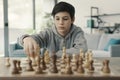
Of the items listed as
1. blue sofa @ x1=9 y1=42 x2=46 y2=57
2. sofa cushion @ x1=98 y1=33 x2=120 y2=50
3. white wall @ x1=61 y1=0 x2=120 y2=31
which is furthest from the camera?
white wall @ x1=61 y1=0 x2=120 y2=31

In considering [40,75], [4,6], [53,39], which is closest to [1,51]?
[4,6]

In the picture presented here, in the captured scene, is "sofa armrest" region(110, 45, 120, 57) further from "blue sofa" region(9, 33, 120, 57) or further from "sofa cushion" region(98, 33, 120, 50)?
"sofa cushion" region(98, 33, 120, 50)

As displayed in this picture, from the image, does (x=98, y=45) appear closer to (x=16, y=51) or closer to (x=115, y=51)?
(x=115, y=51)

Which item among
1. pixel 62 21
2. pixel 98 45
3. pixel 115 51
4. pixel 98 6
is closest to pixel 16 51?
pixel 98 45

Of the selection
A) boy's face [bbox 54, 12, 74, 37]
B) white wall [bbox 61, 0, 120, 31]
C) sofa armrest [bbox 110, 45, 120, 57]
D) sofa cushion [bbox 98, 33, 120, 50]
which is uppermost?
white wall [bbox 61, 0, 120, 31]

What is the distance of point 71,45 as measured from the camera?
1992mm

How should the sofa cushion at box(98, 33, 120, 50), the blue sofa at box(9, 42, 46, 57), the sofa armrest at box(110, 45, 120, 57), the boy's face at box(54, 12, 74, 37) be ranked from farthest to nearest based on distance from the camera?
the sofa cushion at box(98, 33, 120, 50) → the blue sofa at box(9, 42, 46, 57) → the sofa armrest at box(110, 45, 120, 57) → the boy's face at box(54, 12, 74, 37)

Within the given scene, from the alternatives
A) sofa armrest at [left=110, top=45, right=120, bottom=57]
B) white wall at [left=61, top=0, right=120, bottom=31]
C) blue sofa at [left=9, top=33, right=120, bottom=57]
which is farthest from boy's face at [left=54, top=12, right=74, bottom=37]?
white wall at [left=61, top=0, right=120, bottom=31]

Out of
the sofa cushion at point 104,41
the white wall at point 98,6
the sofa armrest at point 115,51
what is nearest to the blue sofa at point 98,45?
the sofa cushion at point 104,41

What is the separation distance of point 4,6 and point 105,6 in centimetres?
263

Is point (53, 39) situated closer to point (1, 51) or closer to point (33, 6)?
point (1, 51)

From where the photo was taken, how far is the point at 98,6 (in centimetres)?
698

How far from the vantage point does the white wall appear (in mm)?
6793

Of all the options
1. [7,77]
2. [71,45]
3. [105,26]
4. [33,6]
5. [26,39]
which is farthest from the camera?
[33,6]
